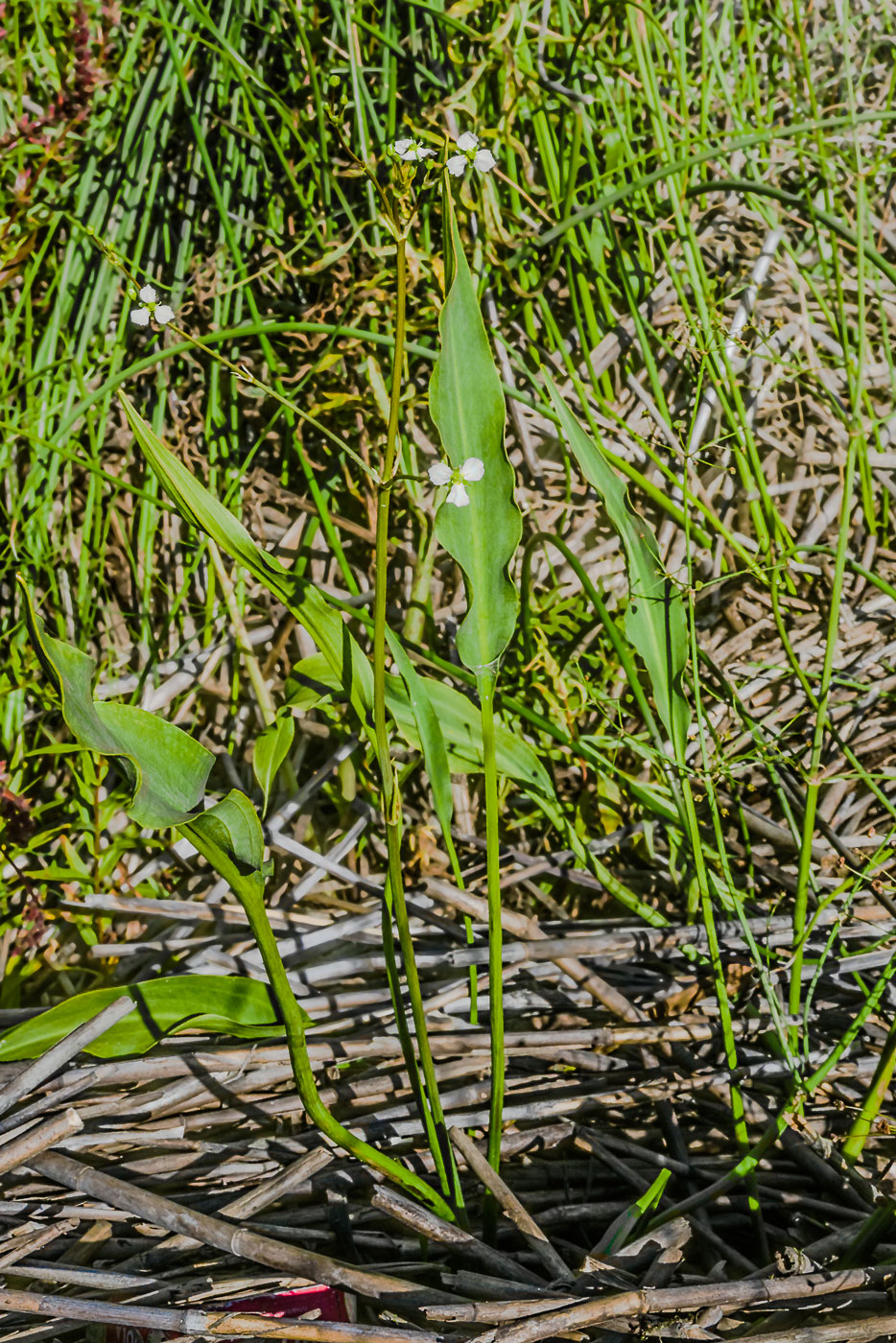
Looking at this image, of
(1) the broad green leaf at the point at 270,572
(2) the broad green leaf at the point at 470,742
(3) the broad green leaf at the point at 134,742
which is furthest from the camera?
(2) the broad green leaf at the point at 470,742

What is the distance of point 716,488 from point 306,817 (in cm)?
50

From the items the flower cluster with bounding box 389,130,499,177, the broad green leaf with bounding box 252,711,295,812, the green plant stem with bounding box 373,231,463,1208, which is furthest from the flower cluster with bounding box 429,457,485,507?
the broad green leaf with bounding box 252,711,295,812

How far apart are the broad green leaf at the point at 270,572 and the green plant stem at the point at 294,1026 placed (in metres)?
0.12

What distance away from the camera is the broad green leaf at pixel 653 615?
0.61 meters

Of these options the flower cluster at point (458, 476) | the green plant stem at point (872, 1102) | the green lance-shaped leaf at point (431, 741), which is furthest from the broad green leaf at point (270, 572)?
the green plant stem at point (872, 1102)

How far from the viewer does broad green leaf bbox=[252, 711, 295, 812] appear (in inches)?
24.3

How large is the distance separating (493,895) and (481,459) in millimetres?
240

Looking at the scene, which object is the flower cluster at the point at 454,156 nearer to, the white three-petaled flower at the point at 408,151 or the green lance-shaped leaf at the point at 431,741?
the white three-petaled flower at the point at 408,151

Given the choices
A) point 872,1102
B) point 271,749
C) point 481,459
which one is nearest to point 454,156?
point 481,459

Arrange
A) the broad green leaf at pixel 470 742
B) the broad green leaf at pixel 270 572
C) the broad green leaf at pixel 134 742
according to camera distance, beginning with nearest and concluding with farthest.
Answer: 1. the broad green leaf at pixel 134 742
2. the broad green leaf at pixel 270 572
3. the broad green leaf at pixel 470 742

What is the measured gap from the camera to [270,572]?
0.58 metres

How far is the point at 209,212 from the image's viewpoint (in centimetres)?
95

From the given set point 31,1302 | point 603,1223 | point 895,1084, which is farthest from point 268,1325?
point 895,1084

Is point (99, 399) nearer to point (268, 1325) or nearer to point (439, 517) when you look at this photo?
point (439, 517)
